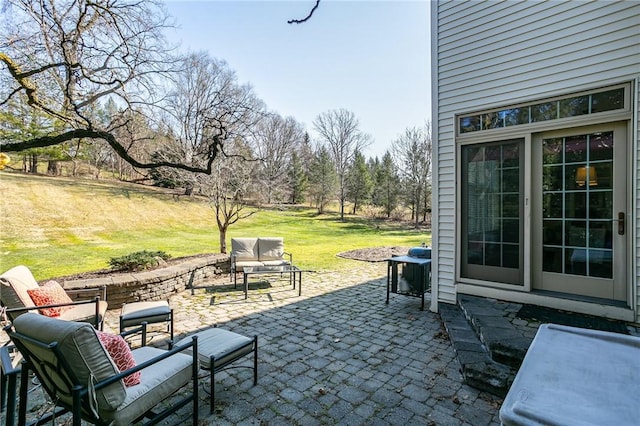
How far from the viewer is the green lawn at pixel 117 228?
9.47 m

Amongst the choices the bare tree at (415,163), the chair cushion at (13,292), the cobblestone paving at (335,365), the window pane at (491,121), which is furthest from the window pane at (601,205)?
the bare tree at (415,163)

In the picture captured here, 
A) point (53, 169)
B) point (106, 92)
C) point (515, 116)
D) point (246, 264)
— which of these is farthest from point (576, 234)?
point (53, 169)

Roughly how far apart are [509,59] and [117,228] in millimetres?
15505

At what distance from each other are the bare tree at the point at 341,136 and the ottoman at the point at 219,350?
2178cm

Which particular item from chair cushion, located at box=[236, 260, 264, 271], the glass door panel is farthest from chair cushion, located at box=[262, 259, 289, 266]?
the glass door panel

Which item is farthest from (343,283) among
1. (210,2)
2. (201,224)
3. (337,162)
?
(337,162)

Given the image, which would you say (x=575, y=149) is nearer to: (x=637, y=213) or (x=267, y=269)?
(x=637, y=213)

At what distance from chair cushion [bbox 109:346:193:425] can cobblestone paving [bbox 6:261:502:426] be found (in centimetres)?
41

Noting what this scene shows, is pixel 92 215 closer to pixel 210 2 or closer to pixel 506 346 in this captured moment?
pixel 210 2

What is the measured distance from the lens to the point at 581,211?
12.3ft

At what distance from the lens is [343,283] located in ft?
22.8

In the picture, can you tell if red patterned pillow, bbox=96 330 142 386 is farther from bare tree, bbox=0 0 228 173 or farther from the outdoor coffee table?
bare tree, bbox=0 0 228 173

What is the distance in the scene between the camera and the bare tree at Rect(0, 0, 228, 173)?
412cm

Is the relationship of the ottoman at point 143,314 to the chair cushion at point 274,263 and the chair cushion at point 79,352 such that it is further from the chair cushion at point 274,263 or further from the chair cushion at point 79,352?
the chair cushion at point 274,263
